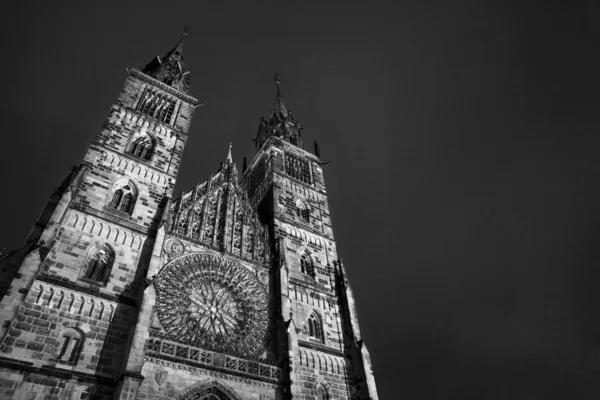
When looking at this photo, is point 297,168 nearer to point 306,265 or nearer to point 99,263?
point 306,265

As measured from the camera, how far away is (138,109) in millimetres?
25031

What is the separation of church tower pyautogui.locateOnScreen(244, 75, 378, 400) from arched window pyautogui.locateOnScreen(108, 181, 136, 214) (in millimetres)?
8662

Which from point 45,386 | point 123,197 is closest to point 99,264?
point 123,197

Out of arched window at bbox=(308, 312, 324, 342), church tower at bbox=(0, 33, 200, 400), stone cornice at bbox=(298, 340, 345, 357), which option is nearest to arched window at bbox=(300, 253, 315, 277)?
arched window at bbox=(308, 312, 324, 342)

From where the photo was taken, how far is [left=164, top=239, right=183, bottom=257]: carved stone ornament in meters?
18.4

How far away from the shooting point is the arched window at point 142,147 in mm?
22302

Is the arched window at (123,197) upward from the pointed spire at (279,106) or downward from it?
downward

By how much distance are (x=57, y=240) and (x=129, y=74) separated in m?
15.5

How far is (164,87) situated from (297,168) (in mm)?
12253

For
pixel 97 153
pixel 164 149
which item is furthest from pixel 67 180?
pixel 164 149

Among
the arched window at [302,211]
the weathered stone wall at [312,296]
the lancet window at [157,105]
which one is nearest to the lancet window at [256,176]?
the weathered stone wall at [312,296]

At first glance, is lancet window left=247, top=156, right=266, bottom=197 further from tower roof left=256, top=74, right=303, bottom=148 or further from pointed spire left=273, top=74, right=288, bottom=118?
pointed spire left=273, top=74, right=288, bottom=118

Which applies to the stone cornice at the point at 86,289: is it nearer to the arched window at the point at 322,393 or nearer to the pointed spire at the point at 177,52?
the arched window at the point at 322,393

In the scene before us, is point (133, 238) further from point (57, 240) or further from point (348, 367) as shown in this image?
point (348, 367)
